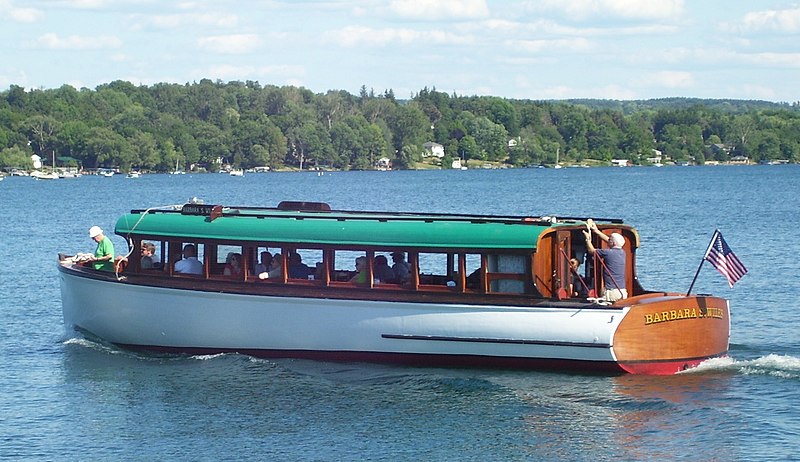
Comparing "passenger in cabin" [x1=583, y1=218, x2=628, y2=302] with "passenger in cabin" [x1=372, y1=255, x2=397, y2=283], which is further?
"passenger in cabin" [x1=372, y1=255, x2=397, y2=283]

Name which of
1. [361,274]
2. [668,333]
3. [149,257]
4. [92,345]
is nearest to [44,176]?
[92,345]

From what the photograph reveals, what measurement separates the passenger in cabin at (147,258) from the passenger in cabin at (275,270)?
2.92 m

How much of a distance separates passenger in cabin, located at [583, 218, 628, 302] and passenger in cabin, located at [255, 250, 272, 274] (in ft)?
20.9

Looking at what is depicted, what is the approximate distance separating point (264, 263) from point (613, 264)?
6929 mm

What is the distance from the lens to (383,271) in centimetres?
2478

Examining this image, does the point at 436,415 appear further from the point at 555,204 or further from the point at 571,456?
the point at 555,204

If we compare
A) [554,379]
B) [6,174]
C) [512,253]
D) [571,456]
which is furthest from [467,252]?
[6,174]

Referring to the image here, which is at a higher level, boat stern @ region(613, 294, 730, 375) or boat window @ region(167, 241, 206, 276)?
boat window @ region(167, 241, 206, 276)

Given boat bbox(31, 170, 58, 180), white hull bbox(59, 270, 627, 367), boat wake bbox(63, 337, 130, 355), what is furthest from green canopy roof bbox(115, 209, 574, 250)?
boat bbox(31, 170, 58, 180)

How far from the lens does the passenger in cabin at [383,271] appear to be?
2473cm

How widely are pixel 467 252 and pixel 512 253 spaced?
82cm

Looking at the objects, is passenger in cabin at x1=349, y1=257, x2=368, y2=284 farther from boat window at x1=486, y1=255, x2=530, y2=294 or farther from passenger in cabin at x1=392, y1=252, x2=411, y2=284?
boat window at x1=486, y1=255, x2=530, y2=294

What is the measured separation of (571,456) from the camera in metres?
19.3

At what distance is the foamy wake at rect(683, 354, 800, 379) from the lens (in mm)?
23781
